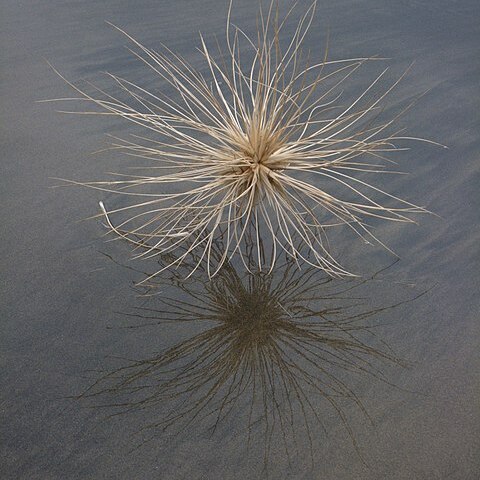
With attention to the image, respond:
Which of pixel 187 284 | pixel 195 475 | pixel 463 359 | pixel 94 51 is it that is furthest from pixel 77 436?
pixel 94 51

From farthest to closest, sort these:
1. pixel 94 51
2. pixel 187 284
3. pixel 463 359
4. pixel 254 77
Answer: pixel 94 51
pixel 254 77
pixel 187 284
pixel 463 359

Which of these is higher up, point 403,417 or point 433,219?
point 433,219

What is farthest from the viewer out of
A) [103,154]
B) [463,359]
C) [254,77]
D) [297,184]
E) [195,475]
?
[254,77]

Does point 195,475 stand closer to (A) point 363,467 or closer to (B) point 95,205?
(A) point 363,467

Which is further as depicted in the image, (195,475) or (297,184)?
(297,184)
